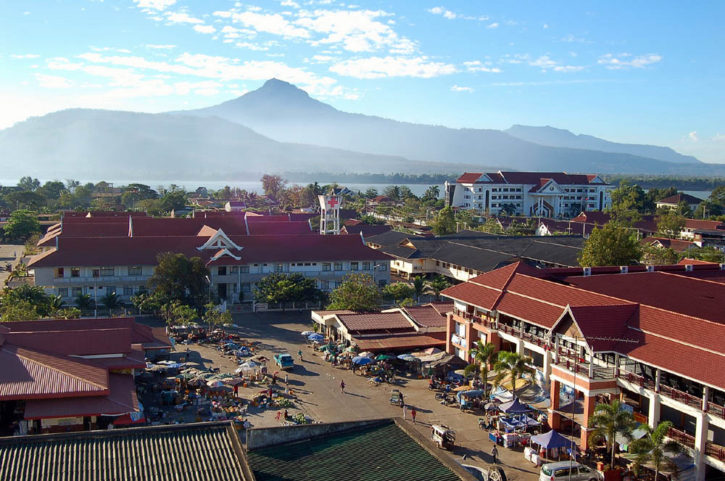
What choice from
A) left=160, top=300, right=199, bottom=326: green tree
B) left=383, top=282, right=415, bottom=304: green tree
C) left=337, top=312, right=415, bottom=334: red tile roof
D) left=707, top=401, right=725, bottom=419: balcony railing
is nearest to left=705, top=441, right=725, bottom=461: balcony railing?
left=707, top=401, right=725, bottom=419: balcony railing

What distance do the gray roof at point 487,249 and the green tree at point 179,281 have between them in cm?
1755

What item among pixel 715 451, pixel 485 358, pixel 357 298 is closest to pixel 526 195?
pixel 357 298

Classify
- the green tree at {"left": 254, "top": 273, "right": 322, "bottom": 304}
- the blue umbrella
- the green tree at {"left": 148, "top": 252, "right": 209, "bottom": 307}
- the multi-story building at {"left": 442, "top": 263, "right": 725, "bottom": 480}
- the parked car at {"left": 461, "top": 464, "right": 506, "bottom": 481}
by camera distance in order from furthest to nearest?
1. the green tree at {"left": 254, "top": 273, "right": 322, "bottom": 304}
2. the green tree at {"left": 148, "top": 252, "right": 209, "bottom": 307}
3. the blue umbrella
4. the multi-story building at {"left": 442, "top": 263, "right": 725, "bottom": 480}
5. the parked car at {"left": 461, "top": 464, "right": 506, "bottom": 481}

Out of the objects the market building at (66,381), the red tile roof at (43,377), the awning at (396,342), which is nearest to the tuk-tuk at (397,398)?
the awning at (396,342)

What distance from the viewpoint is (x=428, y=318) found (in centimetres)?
3117

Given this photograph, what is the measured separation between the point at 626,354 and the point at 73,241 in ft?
108

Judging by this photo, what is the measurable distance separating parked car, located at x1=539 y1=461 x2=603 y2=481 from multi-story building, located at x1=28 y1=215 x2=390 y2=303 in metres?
26.3

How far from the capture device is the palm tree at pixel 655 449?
16.3 metres

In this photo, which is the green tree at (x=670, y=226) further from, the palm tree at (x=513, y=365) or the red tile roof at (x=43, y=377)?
the red tile roof at (x=43, y=377)

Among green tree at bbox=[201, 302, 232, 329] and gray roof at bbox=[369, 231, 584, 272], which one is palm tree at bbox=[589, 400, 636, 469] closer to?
green tree at bbox=[201, 302, 232, 329]

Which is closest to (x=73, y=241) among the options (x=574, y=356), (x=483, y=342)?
(x=483, y=342)

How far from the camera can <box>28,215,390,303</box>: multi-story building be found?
1523 inches

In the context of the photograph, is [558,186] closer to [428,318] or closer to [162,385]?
[428,318]

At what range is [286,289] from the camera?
A: 37562 millimetres
